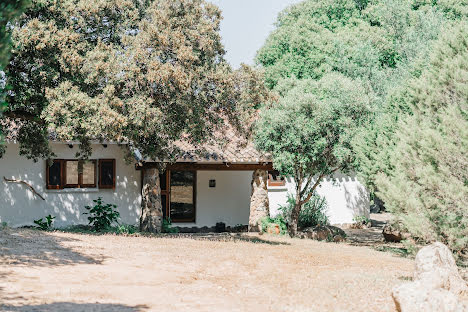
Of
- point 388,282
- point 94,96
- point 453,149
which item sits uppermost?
point 94,96

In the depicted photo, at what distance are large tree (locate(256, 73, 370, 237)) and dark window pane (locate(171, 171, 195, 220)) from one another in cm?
556

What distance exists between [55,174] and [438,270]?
1550 centimetres

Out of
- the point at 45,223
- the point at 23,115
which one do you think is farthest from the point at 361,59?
the point at 23,115

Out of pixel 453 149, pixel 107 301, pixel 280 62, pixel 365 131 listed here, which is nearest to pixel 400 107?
pixel 365 131

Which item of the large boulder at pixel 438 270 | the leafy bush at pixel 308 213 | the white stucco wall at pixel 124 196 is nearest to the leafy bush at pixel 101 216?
the white stucco wall at pixel 124 196

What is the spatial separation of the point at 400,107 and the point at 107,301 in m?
12.4

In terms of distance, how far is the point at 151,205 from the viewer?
1981cm

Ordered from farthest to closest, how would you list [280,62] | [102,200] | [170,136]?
[280,62] → [102,200] → [170,136]

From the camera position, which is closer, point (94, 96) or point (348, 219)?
point (94, 96)

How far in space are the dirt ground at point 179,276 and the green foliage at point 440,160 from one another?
56.3 inches

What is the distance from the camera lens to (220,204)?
950 inches

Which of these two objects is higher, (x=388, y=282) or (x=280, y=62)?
(x=280, y=62)

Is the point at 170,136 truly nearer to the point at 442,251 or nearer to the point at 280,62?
the point at 442,251

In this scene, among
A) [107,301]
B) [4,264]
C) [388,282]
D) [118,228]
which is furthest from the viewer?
[118,228]
